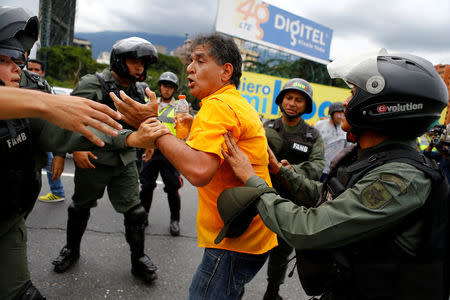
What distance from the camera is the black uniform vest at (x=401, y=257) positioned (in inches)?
40.7

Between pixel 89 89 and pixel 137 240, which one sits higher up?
pixel 89 89

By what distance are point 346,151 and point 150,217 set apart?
324cm

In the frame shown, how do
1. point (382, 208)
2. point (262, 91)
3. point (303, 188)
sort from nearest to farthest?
point (382, 208) < point (303, 188) < point (262, 91)

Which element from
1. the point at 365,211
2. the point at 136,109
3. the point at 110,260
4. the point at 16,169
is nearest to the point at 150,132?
the point at 136,109

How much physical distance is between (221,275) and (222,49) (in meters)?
1.25

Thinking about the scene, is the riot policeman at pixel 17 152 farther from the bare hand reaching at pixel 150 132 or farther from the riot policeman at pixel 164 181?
the riot policeman at pixel 164 181

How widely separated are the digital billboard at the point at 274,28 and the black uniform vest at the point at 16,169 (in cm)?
1194

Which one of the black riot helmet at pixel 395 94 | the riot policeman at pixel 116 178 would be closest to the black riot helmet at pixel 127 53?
the riot policeman at pixel 116 178

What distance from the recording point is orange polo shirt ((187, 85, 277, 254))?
4.33 ft

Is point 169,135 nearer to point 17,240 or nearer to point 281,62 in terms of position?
point 17,240

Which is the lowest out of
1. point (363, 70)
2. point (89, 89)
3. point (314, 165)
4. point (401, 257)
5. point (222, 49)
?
point (401, 257)

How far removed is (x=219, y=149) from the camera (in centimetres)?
130

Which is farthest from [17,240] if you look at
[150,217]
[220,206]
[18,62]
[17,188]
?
[150,217]

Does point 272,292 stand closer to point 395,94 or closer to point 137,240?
point 137,240
